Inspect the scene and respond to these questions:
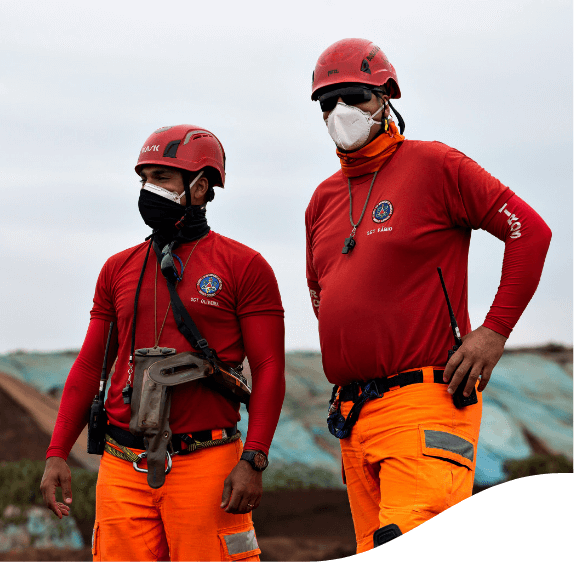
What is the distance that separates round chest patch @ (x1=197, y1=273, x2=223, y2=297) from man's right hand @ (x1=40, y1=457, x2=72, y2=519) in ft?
3.93

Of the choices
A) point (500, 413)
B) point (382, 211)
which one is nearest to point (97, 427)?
point (382, 211)

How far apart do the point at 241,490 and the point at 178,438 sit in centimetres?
41

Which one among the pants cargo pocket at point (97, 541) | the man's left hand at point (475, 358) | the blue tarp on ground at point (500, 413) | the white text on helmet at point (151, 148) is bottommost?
the blue tarp on ground at point (500, 413)

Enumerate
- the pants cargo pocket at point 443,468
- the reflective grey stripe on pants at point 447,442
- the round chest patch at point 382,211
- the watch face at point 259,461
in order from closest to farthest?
the pants cargo pocket at point 443,468
the reflective grey stripe on pants at point 447,442
the round chest patch at point 382,211
the watch face at point 259,461

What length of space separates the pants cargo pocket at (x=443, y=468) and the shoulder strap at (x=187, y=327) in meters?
1.11

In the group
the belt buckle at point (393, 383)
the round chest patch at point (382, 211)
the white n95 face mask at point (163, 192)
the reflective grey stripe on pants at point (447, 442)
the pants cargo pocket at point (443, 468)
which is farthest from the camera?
the white n95 face mask at point (163, 192)

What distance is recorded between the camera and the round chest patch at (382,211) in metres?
3.53

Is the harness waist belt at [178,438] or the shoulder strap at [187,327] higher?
the shoulder strap at [187,327]

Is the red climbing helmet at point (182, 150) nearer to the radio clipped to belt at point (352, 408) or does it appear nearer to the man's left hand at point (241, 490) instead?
the radio clipped to belt at point (352, 408)

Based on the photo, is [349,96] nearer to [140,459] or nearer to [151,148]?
[151,148]

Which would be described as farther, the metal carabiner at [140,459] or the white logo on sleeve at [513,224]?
the metal carabiner at [140,459]

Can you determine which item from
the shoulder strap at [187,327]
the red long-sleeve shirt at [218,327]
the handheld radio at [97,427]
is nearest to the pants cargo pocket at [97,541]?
the handheld radio at [97,427]

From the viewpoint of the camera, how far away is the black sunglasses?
3.71m

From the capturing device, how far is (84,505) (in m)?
10.9
